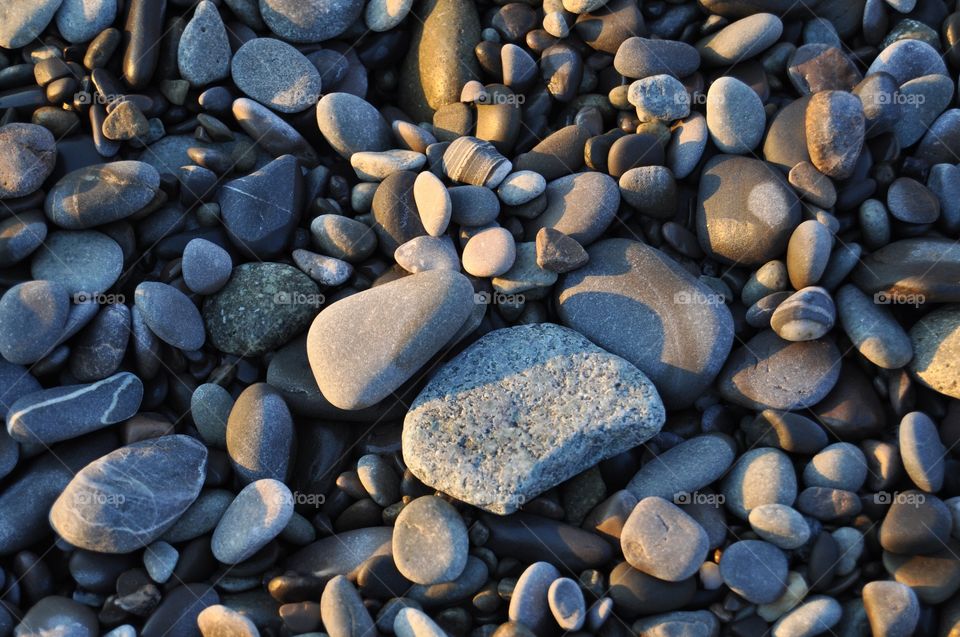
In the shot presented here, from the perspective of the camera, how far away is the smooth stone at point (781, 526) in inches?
122

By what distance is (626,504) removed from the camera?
3227 mm

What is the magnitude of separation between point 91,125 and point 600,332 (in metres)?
2.70

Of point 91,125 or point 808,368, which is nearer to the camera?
point 808,368

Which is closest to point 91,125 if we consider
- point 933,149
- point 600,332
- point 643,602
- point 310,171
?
point 310,171

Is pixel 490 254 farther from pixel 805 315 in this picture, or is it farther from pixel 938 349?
pixel 938 349

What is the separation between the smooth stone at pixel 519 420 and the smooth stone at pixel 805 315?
66 centimetres

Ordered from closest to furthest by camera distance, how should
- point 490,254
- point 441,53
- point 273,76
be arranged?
point 490,254 < point 273,76 < point 441,53

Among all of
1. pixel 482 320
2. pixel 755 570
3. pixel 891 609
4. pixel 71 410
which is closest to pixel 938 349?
pixel 891 609

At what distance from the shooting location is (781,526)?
3109 mm

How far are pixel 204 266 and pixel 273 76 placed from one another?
1.16 m

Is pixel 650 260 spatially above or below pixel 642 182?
below

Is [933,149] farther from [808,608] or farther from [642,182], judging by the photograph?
[808,608]

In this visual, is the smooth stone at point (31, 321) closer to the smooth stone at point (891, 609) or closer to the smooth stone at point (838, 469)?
the smooth stone at point (838, 469)

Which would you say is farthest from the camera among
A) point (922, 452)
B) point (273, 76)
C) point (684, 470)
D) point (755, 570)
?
point (273, 76)
